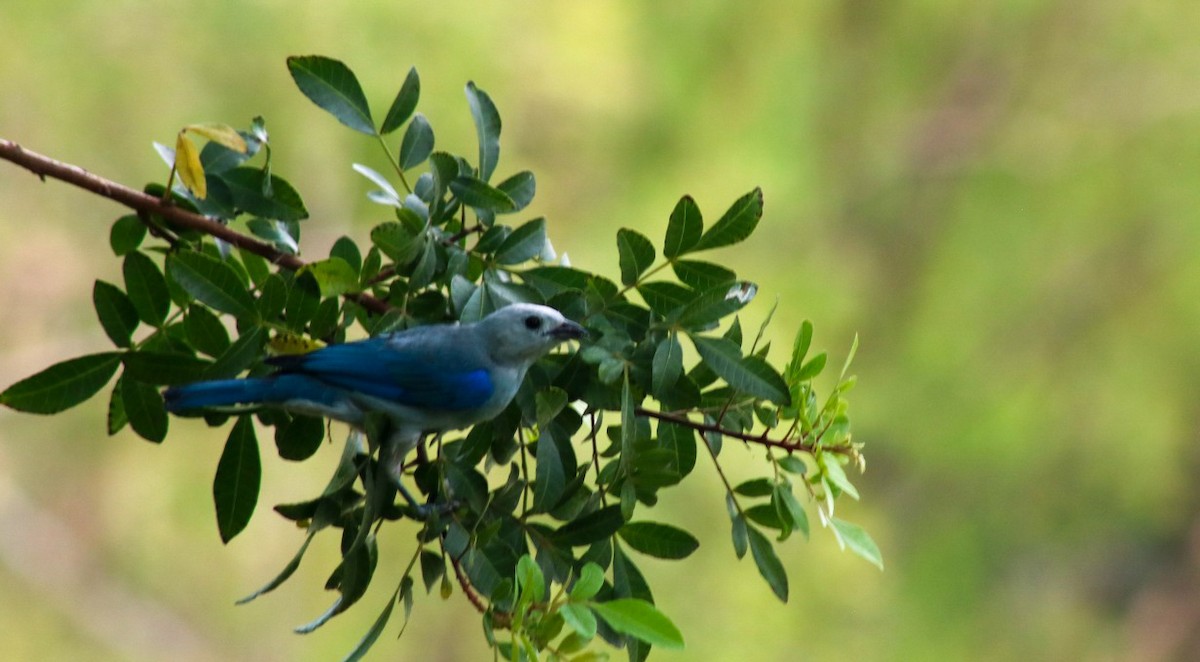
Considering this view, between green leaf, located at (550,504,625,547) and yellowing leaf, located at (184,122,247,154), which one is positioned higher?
yellowing leaf, located at (184,122,247,154)

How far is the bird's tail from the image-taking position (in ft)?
3.36

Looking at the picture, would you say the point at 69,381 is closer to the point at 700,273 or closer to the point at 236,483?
the point at 236,483

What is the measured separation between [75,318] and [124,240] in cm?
260

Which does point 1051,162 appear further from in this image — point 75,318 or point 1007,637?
point 75,318

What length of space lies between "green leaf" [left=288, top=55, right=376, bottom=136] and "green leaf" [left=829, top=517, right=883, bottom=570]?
0.59 meters

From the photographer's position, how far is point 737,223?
1067 millimetres

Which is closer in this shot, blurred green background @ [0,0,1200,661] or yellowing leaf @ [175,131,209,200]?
yellowing leaf @ [175,131,209,200]

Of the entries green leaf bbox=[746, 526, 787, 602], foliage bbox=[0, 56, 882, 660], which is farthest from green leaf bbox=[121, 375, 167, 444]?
green leaf bbox=[746, 526, 787, 602]

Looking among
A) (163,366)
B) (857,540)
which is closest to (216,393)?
(163,366)

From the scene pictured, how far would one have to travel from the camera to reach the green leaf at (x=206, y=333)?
3.69 feet

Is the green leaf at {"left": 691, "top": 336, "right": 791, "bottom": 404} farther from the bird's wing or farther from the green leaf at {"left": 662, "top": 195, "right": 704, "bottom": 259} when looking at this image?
the bird's wing

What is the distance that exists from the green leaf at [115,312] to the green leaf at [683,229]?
531 mm

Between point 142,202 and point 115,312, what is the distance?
0.11 m

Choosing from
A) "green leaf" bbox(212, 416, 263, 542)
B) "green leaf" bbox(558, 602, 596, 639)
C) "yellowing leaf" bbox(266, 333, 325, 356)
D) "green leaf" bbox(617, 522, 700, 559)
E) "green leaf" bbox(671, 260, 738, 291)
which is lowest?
"green leaf" bbox(558, 602, 596, 639)
